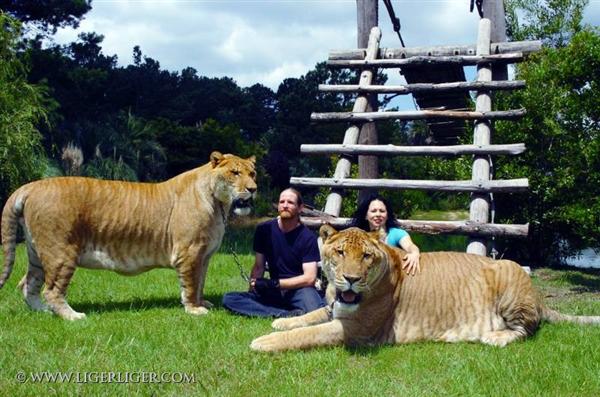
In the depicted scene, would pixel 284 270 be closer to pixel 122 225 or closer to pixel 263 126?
pixel 122 225

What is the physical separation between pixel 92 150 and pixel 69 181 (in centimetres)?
1471

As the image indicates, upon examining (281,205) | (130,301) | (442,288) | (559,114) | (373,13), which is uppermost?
(373,13)

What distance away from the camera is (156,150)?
21.6 m

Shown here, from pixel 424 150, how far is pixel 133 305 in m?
4.02

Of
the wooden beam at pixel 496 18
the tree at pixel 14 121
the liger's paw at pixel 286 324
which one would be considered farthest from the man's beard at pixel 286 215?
the tree at pixel 14 121

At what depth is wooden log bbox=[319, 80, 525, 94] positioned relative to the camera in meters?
9.05

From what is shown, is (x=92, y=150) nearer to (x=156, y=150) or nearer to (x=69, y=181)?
(x=156, y=150)

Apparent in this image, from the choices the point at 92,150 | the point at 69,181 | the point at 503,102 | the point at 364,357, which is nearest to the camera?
the point at 364,357

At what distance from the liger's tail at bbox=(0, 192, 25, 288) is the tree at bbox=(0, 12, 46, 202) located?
822 centimetres

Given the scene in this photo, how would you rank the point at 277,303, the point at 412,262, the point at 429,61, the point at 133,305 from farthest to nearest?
the point at 429,61
the point at 133,305
the point at 277,303
the point at 412,262

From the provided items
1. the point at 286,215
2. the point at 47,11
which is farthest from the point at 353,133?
the point at 47,11

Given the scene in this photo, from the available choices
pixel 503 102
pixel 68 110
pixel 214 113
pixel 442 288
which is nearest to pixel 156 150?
pixel 68 110

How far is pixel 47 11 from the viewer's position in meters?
20.0

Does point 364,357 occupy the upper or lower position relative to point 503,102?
lower
